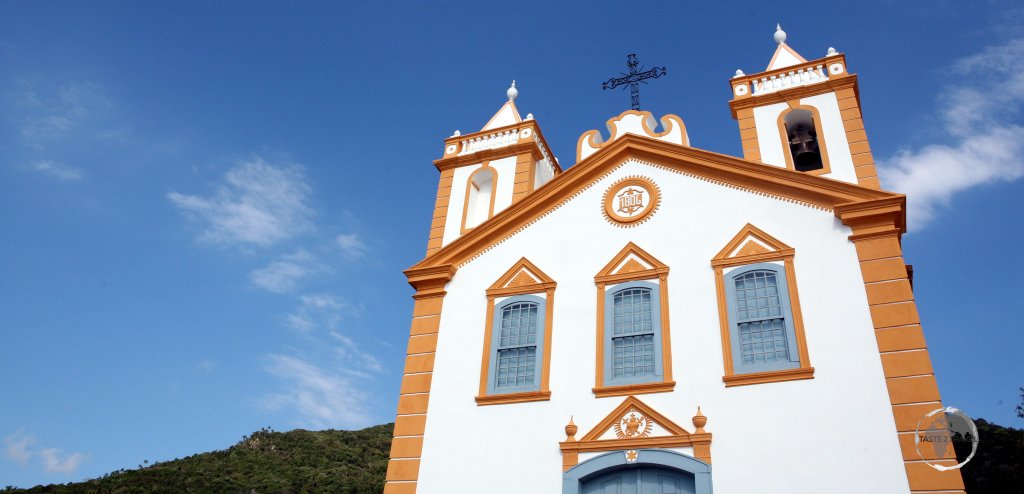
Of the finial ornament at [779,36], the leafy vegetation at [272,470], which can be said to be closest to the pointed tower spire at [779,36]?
the finial ornament at [779,36]

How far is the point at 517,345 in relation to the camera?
13219 mm

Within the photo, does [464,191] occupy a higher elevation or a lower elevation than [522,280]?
higher

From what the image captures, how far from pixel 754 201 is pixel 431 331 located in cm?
604

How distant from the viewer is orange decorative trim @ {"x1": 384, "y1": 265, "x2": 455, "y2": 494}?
12625 mm

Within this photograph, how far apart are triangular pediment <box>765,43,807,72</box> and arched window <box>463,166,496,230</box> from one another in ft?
19.8

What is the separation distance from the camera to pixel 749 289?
40.1ft

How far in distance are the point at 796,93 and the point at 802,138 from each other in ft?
2.81

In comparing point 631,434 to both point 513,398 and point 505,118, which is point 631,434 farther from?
point 505,118

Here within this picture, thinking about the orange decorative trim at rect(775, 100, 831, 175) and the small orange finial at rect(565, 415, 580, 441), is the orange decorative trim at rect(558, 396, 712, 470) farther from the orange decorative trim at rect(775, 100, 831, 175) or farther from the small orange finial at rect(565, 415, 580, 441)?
the orange decorative trim at rect(775, 100, 831, 175)

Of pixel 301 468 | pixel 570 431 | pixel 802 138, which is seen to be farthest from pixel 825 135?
pixel 301 468

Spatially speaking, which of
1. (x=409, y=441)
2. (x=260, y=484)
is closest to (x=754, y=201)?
(x=409, y=441)

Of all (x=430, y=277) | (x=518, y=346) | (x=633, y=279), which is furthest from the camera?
(x=430, y=277)

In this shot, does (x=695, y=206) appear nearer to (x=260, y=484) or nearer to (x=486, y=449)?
(x=486, y=449)

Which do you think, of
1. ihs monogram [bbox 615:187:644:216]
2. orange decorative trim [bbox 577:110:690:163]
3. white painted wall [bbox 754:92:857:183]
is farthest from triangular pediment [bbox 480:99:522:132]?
white painted wall [bbox 754:92:857:183]
